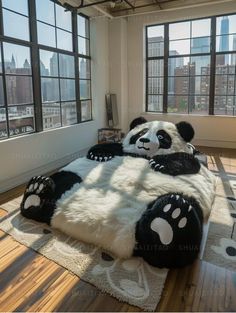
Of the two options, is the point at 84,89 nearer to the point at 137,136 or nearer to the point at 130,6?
the point at 130,6

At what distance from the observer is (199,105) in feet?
18.9

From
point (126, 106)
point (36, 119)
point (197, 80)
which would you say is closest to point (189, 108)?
point (197, 80)

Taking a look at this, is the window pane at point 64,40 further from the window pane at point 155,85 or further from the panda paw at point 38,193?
the panda paw at point 38,193

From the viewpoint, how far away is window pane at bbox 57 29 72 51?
4441 mm

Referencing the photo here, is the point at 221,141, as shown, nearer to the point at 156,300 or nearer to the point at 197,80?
the point at 197,80

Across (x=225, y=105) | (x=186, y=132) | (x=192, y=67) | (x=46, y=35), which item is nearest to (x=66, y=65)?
(x=46, y=35)

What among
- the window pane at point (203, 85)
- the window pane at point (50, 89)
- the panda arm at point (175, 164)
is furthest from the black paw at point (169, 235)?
the window pane at point (203, 85)

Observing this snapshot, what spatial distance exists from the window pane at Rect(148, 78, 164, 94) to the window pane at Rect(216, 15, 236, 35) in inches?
56.8

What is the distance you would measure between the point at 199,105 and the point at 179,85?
61 centimetres

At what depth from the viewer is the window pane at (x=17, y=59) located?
3421 mm

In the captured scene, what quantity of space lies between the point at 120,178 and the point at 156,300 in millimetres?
1356

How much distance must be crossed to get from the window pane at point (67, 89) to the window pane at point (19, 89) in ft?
2.62

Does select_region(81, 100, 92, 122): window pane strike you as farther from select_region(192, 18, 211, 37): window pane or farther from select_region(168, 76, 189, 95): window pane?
select_region(192, 18, 211, 37): window pane

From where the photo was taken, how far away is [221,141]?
556 centimetres
